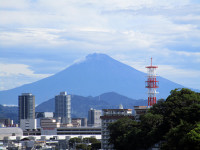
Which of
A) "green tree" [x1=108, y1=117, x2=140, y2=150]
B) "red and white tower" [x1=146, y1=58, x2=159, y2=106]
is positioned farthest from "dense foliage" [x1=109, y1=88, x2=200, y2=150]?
"red and white tower" [x1=146, y1=58, x2=159, y2=106]

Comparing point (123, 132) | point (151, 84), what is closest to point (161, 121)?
point (123, 132)

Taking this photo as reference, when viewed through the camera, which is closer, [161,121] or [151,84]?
[161,121]

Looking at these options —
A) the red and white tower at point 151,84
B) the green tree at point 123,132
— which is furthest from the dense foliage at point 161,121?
the red and white tower at point 151,84

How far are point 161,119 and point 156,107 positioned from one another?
21.7ft

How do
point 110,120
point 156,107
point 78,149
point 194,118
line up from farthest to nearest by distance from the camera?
point 78,149 → point 110,120 → point 156,107 → point 194,118

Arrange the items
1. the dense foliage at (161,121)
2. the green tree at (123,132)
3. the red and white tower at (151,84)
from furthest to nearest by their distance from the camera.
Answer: the red and white tower at (151,84)
the green tree at (123,132)
the dense foliage at (161,121)

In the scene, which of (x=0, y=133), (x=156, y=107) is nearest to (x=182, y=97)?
(x=156, y=107)

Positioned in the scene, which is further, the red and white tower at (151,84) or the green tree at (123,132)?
the red and white tower at (151,84)

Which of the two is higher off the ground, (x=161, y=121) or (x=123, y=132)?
(x=161, y=121)

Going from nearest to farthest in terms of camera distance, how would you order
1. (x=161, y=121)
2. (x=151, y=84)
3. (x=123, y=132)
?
1. (x=161, y=121)
2. (x=123, y=132)
3. (x=151, y=84)

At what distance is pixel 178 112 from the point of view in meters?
86.8

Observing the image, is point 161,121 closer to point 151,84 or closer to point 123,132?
point 123,132

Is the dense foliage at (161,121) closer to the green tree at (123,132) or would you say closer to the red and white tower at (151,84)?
the green tree at (123,132)

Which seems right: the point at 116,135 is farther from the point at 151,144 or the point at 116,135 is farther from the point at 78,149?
the point at 78,149
